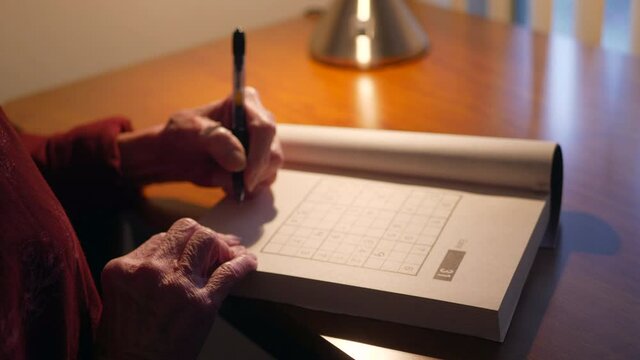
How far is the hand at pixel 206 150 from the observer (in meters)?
0.90

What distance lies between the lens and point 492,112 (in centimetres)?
110

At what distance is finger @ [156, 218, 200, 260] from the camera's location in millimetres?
742

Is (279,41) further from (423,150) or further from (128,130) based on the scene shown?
(423,150)

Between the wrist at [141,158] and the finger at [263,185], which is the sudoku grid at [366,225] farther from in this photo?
the wrist at [141,158]

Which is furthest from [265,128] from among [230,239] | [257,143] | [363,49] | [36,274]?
[363,49]

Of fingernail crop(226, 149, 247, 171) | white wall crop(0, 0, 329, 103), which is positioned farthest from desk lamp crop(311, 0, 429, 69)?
fingernail crop(226, 149, 247, 171)

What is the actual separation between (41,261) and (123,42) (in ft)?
2.76

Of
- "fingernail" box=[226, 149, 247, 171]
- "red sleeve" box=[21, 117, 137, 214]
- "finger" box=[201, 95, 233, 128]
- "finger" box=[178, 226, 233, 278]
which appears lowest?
"red sleeve" box=[21, 117, 137, 214]

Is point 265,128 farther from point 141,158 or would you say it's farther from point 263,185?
point 141,158

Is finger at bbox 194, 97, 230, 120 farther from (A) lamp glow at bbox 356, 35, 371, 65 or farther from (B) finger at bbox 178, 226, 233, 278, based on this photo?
(A) lamp glow at bbox 356, 35, 371, 65

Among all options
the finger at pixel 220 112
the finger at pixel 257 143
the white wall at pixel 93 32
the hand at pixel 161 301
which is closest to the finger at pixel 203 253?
the hand at pixel 161 301

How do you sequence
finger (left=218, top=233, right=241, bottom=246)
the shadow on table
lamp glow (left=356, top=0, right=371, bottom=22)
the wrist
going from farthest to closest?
lamp glow (left=356, top=0, right=371, bottom=22) → the wrist → finger (left=218, top=233, right=241, bottom=246) → the shadow on table

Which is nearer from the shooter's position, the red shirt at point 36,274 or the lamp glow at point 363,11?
the red shirt at point 36,274

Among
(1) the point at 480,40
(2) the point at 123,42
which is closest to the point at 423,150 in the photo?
(1) the point at 480,40
